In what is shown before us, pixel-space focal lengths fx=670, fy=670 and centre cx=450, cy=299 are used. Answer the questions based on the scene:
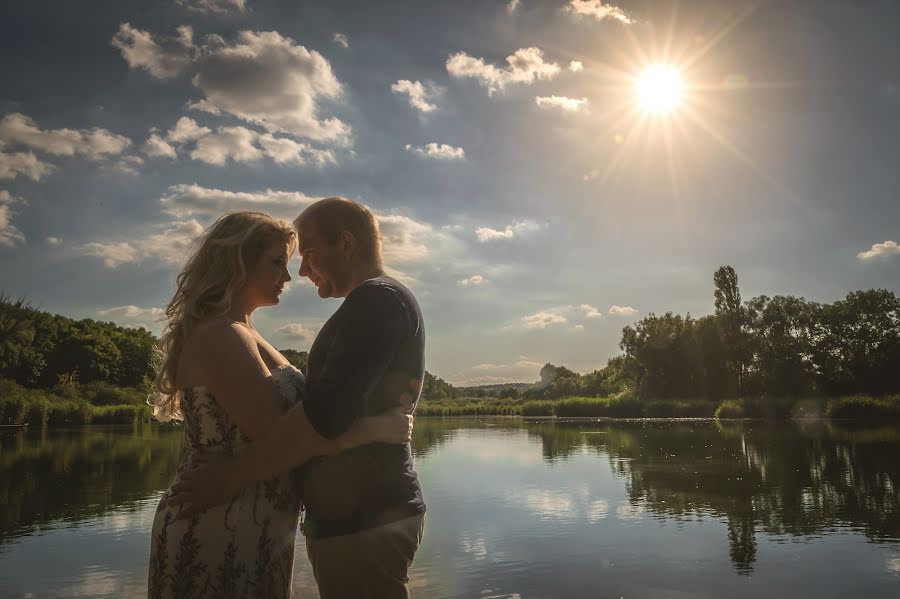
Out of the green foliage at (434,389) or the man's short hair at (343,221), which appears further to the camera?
the green foliage at (434,389)

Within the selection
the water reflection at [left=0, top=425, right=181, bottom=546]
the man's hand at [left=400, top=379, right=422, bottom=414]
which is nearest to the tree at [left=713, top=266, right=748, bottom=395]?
the water reflection at [left=0, top=425, right=181, bottom=546]

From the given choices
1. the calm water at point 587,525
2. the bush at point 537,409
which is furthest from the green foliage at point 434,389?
the calm water at point 587,525

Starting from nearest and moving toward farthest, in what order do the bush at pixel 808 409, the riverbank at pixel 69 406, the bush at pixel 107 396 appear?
the riverbank at pixel 69 406 < the bush at pixel 808 409 < the bush at pixel 107 396

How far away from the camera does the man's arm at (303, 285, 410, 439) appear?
1.90 metres

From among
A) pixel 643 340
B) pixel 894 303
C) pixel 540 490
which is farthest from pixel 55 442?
pixel 894 303

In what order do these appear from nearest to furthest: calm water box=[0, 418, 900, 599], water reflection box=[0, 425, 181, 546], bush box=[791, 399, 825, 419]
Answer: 1. calm water box=[0, 418, 900, 599]
2. water reflection box=[0, 425, 181, 546]
3. bush box=[791, 399, 825, 419]

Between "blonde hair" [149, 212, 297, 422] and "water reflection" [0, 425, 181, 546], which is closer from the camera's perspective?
"blonde hair" [149, 212, 297, 422]

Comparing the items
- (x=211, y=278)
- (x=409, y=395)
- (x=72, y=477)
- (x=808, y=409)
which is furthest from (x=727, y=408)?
(x=211, y=278)

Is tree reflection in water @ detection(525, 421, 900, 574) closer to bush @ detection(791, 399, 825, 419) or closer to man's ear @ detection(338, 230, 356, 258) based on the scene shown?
man's ear @ detection(338, 230, 356, 258)

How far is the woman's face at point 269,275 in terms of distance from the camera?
2344 millimetres

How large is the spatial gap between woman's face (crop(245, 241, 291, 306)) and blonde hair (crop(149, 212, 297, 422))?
0.02 meters

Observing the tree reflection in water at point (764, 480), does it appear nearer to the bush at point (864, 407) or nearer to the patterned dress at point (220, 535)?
the patterned dress at point (220, 535)

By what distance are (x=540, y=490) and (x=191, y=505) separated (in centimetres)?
1420

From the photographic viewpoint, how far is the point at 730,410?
4725 cm
